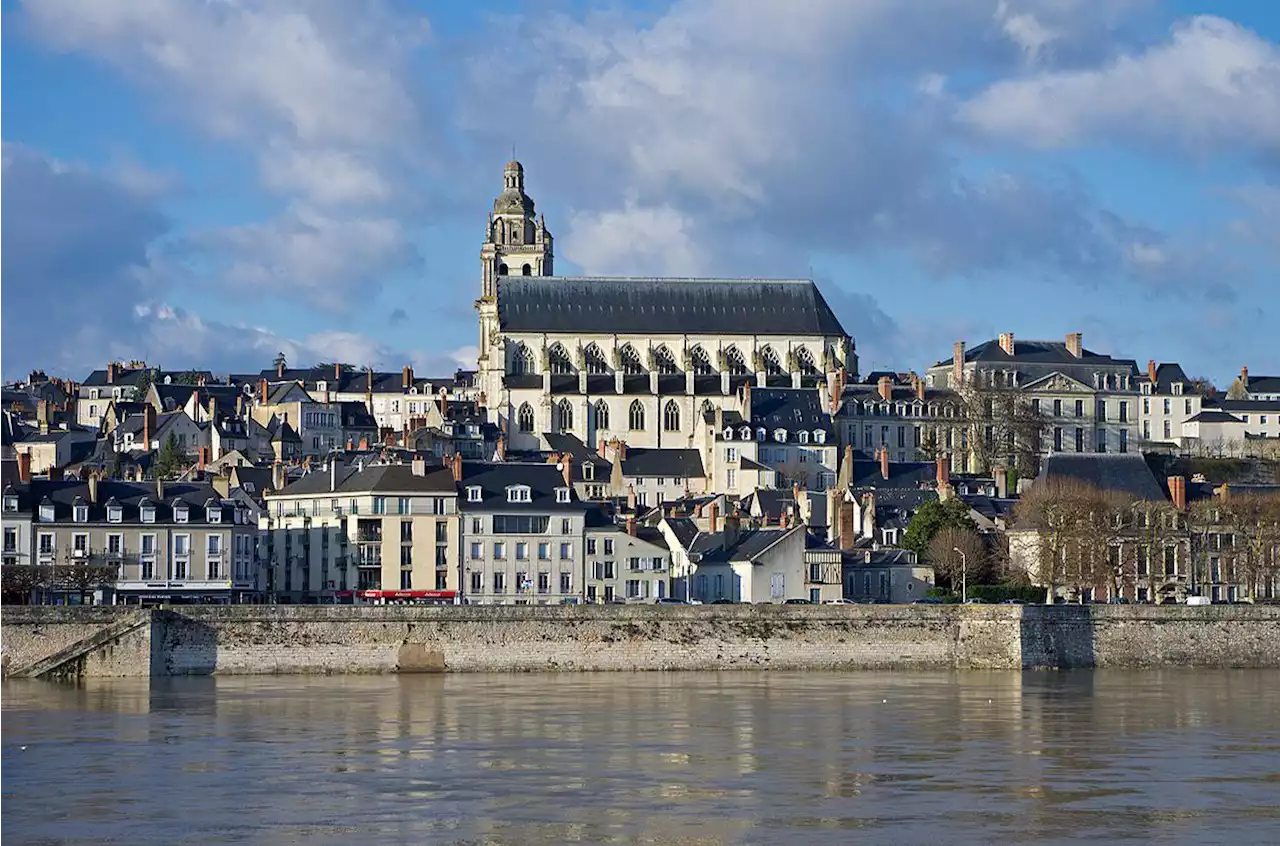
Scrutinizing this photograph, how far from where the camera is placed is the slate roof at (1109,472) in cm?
7925

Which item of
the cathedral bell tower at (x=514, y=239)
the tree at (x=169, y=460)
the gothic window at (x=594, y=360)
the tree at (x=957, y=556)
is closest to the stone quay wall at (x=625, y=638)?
the tree at (x=957, y=556)

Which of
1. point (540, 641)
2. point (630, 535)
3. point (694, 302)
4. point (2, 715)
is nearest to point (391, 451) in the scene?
point (630, 535)

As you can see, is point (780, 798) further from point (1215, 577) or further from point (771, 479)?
point (771, 479)

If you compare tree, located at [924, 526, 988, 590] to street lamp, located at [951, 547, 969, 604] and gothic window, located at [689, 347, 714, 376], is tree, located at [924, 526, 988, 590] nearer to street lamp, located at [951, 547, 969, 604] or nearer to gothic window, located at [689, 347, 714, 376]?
street lamp, located at [951, 547, 969, 604]

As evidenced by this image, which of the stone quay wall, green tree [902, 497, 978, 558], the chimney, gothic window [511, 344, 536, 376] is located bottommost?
the stone quay wall

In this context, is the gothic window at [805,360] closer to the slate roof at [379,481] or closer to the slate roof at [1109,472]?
the slate roof at [1109,472]

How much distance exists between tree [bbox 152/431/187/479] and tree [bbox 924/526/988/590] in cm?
3463

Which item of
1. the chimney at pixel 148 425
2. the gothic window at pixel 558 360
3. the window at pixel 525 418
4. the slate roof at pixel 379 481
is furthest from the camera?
the gothic window at pixel 558 360

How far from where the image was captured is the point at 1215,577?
7312 centimetres

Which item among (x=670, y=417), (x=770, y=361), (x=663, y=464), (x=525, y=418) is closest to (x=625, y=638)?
(x=663, y=464)

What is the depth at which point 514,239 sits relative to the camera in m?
154

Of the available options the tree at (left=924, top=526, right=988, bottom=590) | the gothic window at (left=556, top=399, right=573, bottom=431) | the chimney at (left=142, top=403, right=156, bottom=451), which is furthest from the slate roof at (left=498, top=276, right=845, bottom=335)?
the tree at (left=924, top=526, right=988, bottom=590)

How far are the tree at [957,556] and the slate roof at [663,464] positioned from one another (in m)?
29.3

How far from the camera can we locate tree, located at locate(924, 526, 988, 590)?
71875 millimetres
